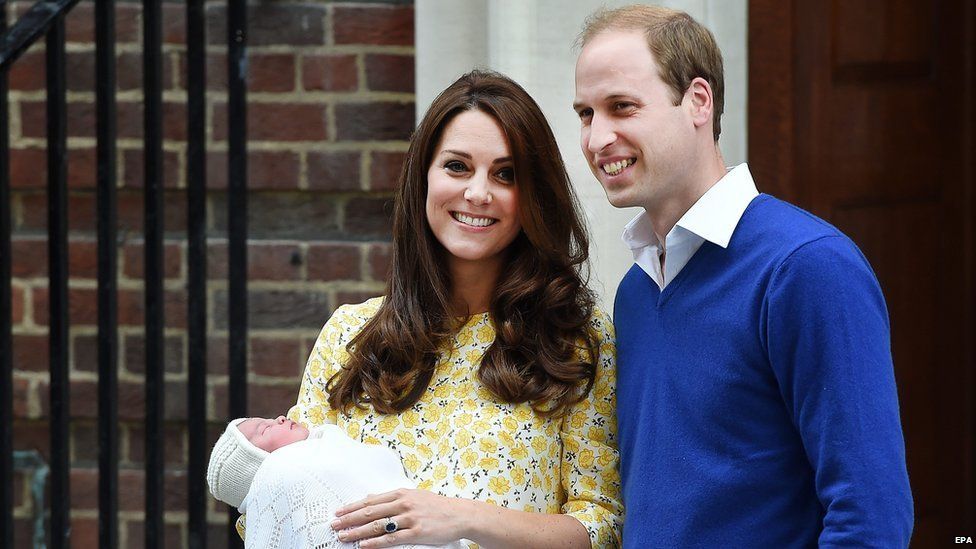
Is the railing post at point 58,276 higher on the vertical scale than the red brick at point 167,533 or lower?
higher

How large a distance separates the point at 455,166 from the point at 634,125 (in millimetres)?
406

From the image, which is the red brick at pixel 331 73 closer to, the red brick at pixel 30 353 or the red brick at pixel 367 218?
the red brick at pixel 367 218

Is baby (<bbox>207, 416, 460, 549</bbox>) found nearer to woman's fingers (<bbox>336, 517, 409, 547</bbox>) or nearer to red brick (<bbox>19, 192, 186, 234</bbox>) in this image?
woman's fingers (<bbox>336, 517, 409, 547</bbox>)

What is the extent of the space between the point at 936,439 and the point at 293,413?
1.93 metres

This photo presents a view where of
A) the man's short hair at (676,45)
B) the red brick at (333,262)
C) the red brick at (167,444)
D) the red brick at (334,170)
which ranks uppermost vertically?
the man's short hair at (676,45)

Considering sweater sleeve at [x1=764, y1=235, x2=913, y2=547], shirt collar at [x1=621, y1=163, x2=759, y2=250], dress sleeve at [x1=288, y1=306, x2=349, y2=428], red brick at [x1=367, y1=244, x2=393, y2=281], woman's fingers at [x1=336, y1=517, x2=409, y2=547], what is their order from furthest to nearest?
1. red brick at [x1=367, y1=244, x2=393, y2=281]
2. dress sleeve at [x1=288, y1=306, x2=349, y2=428]
3. woman's fingers at [x1=336, y1=517, x2=409, y2=547]
4. shirt collar at [x1=621, y1=163, x2=759, y2=250]
5. sweater sleeve at [x1=764, y1=235, x2=913, y2=547]

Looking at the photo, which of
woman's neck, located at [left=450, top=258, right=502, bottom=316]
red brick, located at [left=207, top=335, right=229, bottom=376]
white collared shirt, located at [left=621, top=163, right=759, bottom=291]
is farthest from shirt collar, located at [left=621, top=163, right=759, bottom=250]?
red brick, located at [left=207, top=335, right=229, bottom=376]

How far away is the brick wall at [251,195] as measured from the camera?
321 centimetres

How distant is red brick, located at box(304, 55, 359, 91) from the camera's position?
321cm

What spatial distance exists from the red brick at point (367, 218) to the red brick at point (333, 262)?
6cm

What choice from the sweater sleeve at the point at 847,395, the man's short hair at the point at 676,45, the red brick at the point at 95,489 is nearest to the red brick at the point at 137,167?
the red brick at the point at 95,489

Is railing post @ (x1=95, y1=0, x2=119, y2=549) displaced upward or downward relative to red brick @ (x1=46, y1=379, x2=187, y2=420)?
upward

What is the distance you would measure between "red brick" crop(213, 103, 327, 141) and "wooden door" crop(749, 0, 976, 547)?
Result: 1112mm

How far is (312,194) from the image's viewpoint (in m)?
3.25
